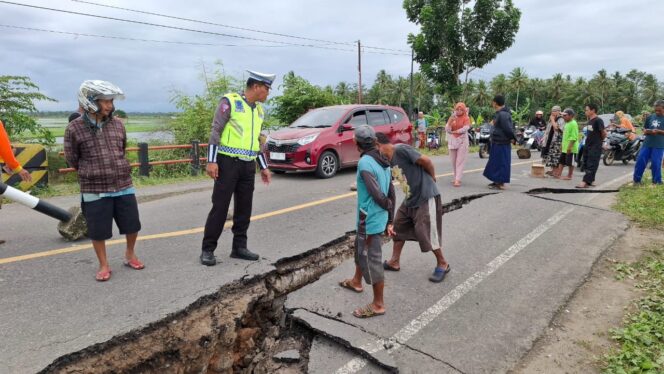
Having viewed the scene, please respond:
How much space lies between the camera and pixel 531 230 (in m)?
5.78

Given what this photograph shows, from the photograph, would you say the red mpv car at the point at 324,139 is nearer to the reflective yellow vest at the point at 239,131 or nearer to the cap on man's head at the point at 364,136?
the reflective yellow vest at the point at 239,131

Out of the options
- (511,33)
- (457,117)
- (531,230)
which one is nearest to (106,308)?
(531,230)

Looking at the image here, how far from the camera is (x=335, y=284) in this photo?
4.02m

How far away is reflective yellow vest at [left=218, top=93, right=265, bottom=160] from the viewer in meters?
3.98

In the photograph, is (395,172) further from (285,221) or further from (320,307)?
(285,221)

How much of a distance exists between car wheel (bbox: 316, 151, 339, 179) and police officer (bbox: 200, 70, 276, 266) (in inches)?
204

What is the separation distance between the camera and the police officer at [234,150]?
394 cm

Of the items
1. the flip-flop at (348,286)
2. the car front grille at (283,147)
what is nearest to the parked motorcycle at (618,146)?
the car front grille at (283,147)

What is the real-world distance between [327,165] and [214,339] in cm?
655

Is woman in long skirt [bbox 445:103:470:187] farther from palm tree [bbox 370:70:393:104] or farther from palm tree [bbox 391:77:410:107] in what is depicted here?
palm tree [bbox 391:77:410:107]

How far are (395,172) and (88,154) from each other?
2566 mm

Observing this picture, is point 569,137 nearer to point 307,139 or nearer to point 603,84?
point 307,139

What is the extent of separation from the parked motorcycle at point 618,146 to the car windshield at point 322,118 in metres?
8.71

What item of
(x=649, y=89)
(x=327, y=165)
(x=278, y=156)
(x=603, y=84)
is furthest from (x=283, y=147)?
(x=649, y=89)
